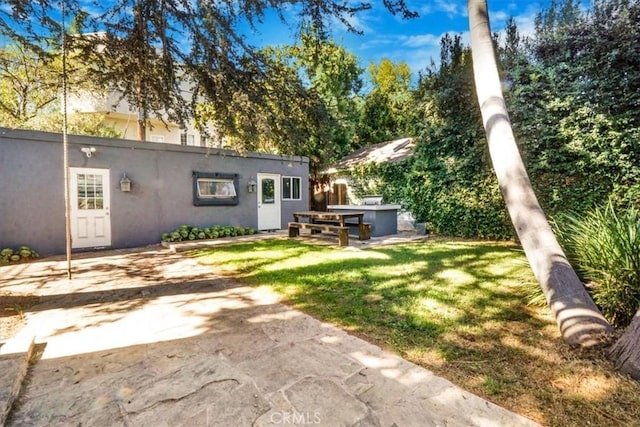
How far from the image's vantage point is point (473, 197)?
30.4 ft

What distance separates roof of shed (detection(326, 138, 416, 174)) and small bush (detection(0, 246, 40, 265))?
1144cm

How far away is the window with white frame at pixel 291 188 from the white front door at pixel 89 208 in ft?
18.8

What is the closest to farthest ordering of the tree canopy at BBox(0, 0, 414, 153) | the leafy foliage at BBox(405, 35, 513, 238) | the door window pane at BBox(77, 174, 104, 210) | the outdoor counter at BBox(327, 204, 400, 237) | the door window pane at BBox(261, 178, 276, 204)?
the tree canopy at BBox(0, 0, 414, 153)
the door window pane at BBox(77, 174, 104, 210)
the leafy foliage at BBox(405, 35, 513, 238)
the outdoor counter at BBox(327, 204, 400, 237)
the door window pane at BBox(261, 178, 276, 204)

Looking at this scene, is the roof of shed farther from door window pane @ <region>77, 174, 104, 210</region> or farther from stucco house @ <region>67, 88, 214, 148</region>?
door window pane @ <region>77, 174, 104, 210</region>

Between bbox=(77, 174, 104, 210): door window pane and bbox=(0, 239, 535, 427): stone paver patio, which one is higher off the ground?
bbox=(77, 174, 104, 210): door window pane

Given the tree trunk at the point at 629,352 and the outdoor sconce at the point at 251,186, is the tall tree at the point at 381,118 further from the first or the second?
the tree trunk at the point at 629,352

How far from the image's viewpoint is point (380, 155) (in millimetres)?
14656

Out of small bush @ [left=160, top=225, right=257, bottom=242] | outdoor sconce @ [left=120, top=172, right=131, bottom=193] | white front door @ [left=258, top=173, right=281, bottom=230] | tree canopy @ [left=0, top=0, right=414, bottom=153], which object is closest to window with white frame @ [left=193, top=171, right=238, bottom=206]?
small bush @ [left=160, top=225, right=257, bottom=242]

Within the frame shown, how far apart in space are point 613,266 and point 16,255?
10124mm

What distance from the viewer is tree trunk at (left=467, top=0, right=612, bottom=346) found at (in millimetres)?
2543

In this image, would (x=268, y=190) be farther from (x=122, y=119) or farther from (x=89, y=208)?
(x=122, y=119)

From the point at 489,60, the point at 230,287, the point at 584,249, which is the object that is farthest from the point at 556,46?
the point at 230,287

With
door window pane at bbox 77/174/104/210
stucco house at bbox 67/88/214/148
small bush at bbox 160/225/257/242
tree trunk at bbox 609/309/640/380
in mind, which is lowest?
tree trunk at bbox 609/309/640/380

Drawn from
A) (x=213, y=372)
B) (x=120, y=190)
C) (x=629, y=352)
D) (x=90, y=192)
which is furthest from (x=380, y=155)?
(x=213, y=372)
